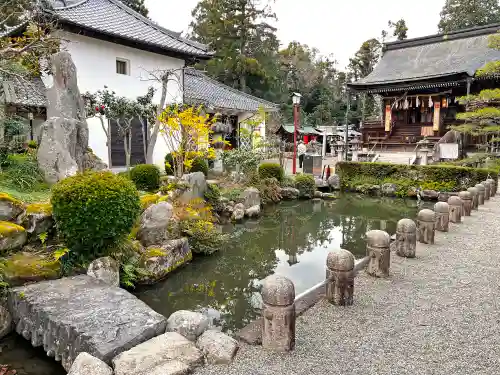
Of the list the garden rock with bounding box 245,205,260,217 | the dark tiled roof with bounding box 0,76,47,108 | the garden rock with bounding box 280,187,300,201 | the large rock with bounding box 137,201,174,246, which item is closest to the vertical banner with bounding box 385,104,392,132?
the garden rock with bounding box 280,187,300,201

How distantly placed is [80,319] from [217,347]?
1619mm

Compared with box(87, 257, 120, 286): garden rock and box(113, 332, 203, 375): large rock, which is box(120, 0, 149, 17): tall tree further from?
box(113, 332, 203, 375): large rock

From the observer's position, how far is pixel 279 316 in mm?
3570

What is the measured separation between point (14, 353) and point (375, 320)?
420 cm

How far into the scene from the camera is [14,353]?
168 inches

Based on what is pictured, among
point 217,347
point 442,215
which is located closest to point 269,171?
point 442,215

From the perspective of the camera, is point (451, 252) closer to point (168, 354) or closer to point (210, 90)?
point (168, 354)

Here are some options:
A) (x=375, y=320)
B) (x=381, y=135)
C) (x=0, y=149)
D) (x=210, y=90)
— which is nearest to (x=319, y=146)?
(x=381, y=135)

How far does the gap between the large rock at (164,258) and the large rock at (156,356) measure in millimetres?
2754

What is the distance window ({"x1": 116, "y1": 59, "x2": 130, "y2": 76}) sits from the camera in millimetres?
14477

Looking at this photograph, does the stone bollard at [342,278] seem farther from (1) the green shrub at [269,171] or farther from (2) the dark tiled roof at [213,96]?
(2) the dark tiled roof at [213,96]

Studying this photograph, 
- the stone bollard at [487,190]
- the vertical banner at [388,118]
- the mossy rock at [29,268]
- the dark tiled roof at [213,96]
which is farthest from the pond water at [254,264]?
the vertical banner at [388,118]

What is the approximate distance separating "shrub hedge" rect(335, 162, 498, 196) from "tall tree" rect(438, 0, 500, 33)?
93.1ft

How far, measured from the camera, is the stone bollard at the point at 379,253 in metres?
5.40
